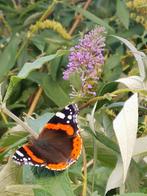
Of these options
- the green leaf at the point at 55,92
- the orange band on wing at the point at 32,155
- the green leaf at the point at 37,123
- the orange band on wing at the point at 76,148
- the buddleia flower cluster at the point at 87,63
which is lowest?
the green leaf at the point at 55,92

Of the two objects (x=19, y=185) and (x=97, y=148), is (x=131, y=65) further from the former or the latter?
(x=19, y=185)

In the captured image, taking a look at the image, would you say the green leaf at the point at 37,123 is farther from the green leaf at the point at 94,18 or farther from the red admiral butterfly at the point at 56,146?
the green leaf at the point at 94,18

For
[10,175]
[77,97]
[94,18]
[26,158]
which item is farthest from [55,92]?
[26,158]

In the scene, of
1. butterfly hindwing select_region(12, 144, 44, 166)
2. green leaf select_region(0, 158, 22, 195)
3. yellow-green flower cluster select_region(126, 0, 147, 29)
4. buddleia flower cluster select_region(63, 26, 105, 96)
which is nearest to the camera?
butterfly hindwing select_region(12, 144, 44, 166)

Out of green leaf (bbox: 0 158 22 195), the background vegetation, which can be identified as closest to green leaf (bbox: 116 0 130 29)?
the background vegetation

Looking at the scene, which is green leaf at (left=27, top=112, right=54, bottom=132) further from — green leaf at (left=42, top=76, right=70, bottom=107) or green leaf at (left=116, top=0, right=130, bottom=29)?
green leaf at (left=116, top=0, right=130, bottom=29)

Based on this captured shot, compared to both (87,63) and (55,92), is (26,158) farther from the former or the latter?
(55,92)

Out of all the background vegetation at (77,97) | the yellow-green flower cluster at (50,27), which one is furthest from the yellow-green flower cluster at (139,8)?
the yellow-green flower cluster at (50,27)
